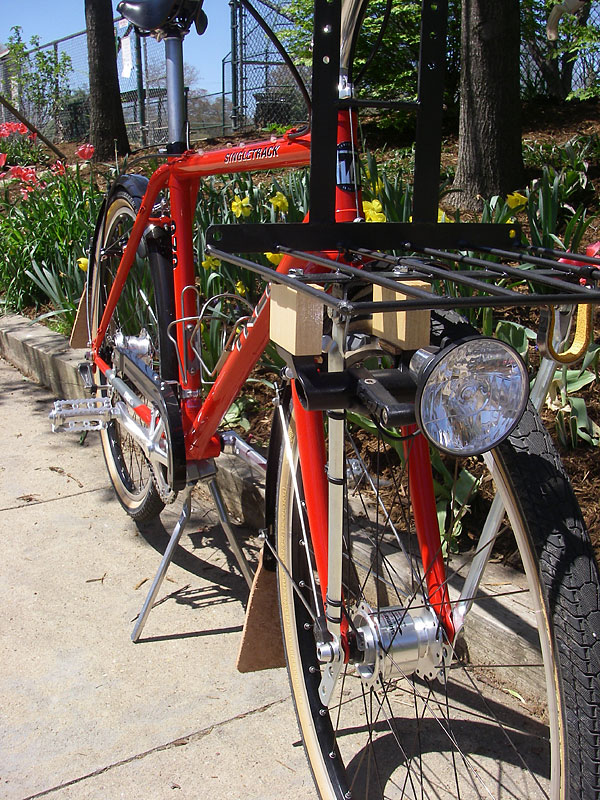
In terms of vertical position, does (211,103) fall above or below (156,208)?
above

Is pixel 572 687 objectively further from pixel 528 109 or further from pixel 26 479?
pixel 528 109

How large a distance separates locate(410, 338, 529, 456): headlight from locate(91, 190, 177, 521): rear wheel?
147cm

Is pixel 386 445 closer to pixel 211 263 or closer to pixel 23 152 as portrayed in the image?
pixel 211 263

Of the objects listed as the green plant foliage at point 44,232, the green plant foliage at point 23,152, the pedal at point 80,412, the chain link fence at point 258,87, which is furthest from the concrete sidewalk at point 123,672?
the chain link fence at point 258,87

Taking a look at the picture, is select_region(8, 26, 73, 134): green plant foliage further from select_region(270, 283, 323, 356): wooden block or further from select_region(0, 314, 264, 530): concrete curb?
select_region(270, 283, 323, 356): wooden block

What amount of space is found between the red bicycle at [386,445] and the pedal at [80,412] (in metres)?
0.33

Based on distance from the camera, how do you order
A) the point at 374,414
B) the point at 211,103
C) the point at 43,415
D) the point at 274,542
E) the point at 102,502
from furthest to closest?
the point at 211,103 < the point at 43,415 < the point at 102,502 < the point at 274,542 < the point at 374,414

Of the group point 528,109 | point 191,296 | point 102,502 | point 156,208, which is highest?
point 528,109

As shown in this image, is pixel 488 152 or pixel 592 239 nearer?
pixel 592 239

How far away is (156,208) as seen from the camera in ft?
8.73

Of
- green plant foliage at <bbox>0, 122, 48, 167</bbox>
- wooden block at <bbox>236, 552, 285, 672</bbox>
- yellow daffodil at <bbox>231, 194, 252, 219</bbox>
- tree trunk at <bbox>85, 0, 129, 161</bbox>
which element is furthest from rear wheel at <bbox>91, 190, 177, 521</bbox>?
green plant foliage at <bbox>0, 122, 48, 167</bbox>

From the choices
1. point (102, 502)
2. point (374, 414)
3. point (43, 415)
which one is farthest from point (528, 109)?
point (374, 414)

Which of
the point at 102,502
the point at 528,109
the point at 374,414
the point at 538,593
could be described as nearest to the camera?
the point at 374,414

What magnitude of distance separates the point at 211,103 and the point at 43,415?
47.9ft
